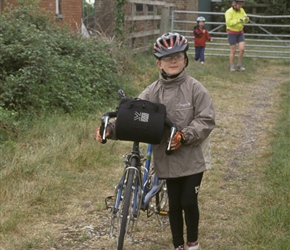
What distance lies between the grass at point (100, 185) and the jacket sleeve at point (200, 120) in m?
1.01

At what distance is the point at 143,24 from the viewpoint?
16359 millimetres

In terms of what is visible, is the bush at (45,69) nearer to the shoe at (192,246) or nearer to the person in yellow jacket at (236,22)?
the shoe at (192,246)

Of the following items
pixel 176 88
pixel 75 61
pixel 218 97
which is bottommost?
pixel 218 97

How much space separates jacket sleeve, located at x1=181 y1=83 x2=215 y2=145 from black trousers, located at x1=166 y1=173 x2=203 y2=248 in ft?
1.04

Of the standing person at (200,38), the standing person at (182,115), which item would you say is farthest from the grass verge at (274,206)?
the standing person at (200,38)

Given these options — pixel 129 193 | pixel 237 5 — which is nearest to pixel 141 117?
pixel 129 193

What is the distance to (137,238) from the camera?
17.4 ft

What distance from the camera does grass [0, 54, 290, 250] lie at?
16.9 ft

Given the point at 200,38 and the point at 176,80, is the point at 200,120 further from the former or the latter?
the point at 200,38

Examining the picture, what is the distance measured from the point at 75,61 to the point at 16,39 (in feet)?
5.04

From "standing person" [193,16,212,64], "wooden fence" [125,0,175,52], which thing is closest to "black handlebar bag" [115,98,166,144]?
"wooden fence" [125,0,175,52]

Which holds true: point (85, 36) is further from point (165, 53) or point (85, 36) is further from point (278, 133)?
point (165, 53)

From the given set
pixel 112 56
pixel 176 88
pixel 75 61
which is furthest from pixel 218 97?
pixel 176 88

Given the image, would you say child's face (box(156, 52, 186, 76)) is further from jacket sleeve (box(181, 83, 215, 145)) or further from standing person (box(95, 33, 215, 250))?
jacket sleeve (box(181, 83, 215, 145))
